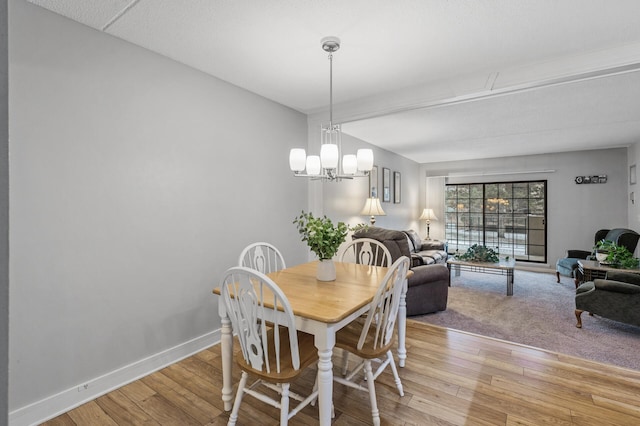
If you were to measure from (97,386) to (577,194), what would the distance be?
7964 mm

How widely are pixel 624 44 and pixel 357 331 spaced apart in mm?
2771

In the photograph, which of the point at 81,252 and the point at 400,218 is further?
the point at 400,218

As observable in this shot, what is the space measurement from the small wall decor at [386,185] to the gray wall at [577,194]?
9.04ft

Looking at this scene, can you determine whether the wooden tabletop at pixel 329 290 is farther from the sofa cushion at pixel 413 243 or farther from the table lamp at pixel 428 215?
the table lamp at pixel 428 215

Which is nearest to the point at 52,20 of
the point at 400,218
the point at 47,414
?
the point at 47,414

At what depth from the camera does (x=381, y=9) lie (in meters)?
1.85

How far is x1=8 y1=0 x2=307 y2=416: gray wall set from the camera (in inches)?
71.2

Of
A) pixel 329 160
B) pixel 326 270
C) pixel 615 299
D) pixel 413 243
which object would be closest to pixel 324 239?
pixel 326 270

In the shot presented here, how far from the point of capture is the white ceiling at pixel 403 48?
1.86 m

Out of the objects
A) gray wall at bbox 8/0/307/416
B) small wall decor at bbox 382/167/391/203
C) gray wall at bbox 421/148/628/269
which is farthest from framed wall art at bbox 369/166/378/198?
gray wall at bbox 421/148/628/269

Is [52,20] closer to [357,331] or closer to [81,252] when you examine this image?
[81,252]

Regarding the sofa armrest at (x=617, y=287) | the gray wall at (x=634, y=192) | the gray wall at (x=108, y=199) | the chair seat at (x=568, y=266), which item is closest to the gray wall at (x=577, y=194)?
the gray wall at (x=634, y=192)

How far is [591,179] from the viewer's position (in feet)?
19.7

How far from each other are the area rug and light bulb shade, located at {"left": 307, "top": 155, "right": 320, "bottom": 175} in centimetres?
223
